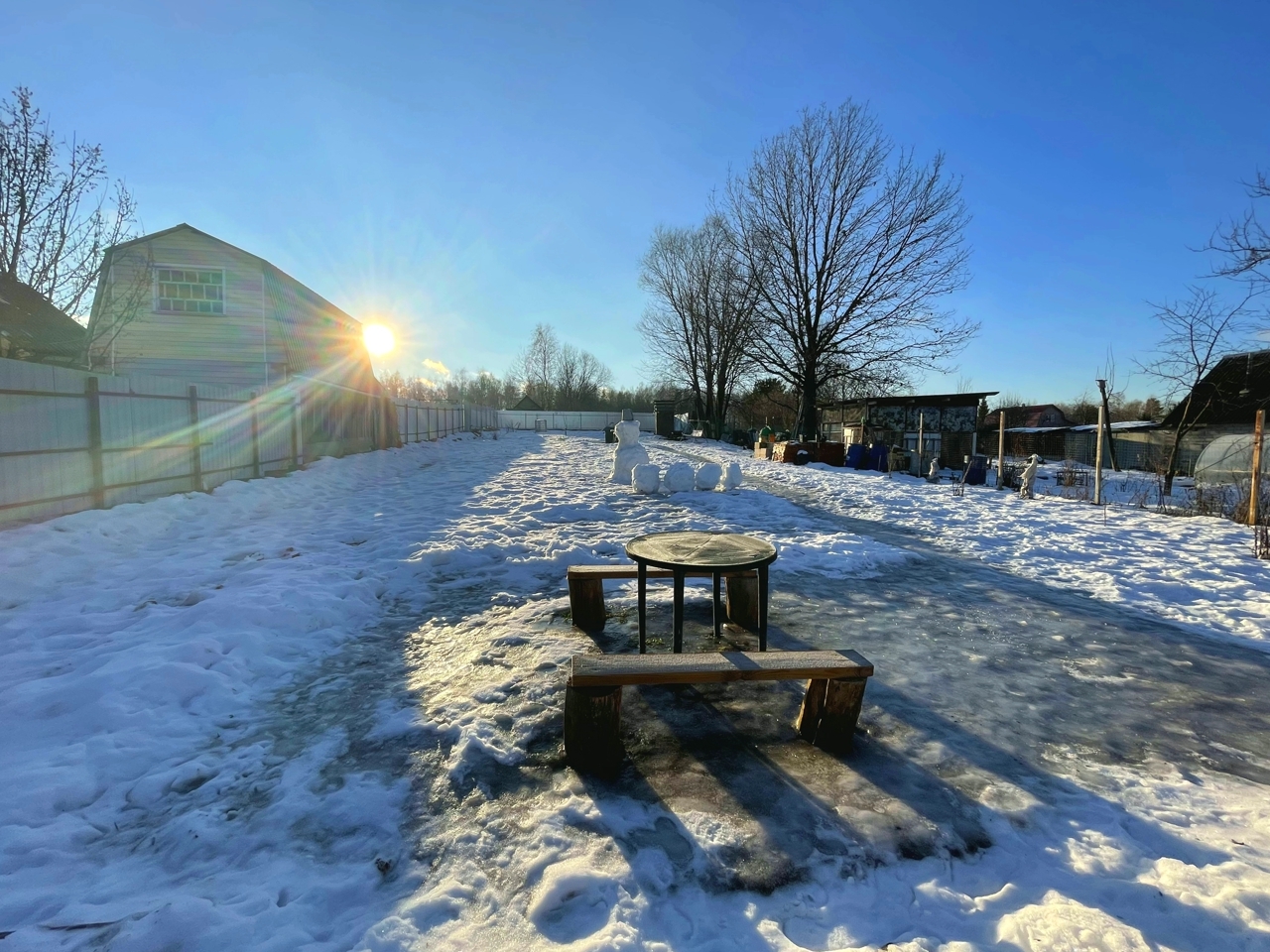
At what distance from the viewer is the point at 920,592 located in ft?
17.6

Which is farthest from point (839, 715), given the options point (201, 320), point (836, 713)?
Result: point (201, 320)

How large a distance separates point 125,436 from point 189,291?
1171 centimetres

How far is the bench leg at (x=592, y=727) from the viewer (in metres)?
2.57

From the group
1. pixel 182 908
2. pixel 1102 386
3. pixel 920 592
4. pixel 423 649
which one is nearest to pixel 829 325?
pixel 1102 386

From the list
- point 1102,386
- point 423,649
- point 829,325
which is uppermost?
point 829,325

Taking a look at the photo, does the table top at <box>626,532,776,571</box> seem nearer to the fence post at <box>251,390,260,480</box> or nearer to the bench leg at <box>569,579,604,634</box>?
the bench leg at <box>569,579,604,634</box>

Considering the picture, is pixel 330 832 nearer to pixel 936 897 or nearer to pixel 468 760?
pixel 468 760

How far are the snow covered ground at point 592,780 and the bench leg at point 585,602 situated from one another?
179 mm

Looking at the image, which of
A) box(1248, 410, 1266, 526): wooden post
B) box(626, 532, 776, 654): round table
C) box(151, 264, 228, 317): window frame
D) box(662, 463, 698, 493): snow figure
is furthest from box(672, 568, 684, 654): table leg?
box(151, 264, 228, 317): window frame

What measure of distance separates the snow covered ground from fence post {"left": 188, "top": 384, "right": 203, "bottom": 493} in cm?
398

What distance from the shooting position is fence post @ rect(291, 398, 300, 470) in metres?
13.2

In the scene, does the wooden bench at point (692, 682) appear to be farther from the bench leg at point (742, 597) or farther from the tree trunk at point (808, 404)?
the tree trunk at point (808, 404)

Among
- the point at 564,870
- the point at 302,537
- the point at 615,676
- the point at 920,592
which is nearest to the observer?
the point at 564,870

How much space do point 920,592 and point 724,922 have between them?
14.2 feet
